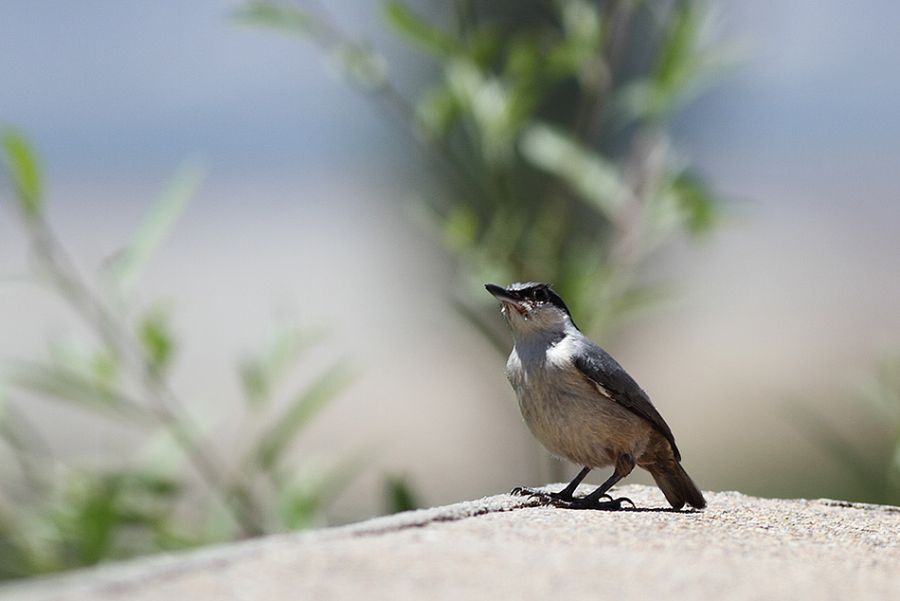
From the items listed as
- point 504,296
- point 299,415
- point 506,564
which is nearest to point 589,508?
point 504,296

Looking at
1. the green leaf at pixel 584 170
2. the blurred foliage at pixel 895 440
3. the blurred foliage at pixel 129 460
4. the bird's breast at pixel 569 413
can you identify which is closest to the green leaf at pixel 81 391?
→ the blurred foliage at pixel 129 460

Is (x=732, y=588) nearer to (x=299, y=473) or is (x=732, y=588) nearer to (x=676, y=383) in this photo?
(x=299, y=473)

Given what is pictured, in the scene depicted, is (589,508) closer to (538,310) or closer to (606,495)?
(606,495)

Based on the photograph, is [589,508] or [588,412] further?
[588,412]

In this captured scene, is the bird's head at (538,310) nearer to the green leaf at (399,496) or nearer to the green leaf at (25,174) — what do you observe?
the green leaf at (399,496)

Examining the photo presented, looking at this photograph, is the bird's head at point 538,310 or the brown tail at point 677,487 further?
the bird's head at point 538,310

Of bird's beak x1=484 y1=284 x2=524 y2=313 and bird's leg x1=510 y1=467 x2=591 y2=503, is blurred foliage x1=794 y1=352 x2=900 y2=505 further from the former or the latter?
bird's beak x1=484 y1=284 x2=524 y2=313

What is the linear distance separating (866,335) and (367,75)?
20.1 metres

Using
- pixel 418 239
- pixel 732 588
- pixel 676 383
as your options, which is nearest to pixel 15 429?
pixel 732 588

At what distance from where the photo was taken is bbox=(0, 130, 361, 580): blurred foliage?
A: 12.9 feet

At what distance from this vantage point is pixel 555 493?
183 inches

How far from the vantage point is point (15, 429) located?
4.31 m

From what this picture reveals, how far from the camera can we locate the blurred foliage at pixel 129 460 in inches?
155

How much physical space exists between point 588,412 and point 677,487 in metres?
0.40
